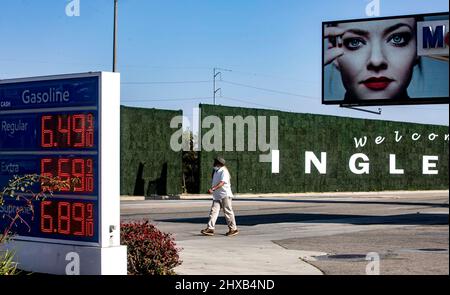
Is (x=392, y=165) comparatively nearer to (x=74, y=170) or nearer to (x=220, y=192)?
(x=220, y=192)

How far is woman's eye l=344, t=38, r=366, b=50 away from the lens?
114 feet

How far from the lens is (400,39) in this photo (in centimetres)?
3369

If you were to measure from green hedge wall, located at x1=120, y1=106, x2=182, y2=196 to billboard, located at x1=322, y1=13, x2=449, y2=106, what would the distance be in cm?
1127

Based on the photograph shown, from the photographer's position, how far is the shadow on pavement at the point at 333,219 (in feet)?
A: 81.3

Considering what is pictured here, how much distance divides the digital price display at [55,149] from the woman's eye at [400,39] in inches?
906

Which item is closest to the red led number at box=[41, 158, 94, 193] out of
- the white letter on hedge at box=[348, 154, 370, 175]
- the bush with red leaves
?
the bush with red leaves

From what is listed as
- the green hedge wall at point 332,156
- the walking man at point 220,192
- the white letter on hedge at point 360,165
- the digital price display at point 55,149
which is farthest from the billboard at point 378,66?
the digital price display at point 55,149

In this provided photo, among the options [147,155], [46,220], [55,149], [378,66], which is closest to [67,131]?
[55,149]

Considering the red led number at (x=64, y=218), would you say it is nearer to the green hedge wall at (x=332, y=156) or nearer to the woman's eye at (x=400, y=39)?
the woman's eye at (x=400, y=39)

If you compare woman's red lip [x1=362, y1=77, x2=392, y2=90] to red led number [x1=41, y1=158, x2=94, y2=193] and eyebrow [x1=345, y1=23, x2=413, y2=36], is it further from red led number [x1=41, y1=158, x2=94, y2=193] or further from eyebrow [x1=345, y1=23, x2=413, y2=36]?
red led number [x1=41, y1=158, x2=94, y2=193]

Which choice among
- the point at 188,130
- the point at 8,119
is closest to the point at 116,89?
the point at 8,119
